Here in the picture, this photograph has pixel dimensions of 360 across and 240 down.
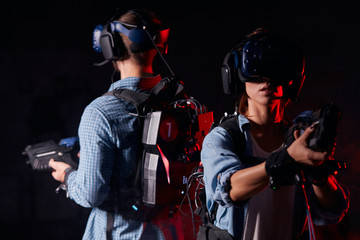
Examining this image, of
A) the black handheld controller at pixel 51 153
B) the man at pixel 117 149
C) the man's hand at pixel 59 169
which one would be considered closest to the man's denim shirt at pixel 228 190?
the man at pixel 117 149

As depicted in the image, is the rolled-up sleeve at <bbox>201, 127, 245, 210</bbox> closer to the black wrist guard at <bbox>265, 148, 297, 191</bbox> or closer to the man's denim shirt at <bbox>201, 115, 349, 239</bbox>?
the man's denim shirt at <bbox>201, 115, 349, 239</bbox>

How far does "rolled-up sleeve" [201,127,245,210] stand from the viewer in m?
1.04

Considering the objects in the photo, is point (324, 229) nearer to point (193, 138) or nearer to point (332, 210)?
point (193, 138)

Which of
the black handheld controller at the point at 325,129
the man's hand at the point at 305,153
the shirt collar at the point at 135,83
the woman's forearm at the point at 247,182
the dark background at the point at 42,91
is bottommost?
the dark background at the point at 42,91

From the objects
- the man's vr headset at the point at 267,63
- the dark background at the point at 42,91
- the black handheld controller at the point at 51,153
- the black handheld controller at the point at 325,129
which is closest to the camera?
the black handheld controller at the point at 325,129

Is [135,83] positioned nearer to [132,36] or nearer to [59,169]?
[132,36]

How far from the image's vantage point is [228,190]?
1.04m

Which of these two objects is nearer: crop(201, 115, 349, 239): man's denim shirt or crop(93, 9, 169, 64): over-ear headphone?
crop(201, 115, 349, 239): man's denim shirt

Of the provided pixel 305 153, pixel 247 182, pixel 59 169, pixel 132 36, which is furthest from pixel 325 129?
pixel 59 169

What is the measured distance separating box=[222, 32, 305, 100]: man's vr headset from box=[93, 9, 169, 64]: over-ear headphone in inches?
19.9

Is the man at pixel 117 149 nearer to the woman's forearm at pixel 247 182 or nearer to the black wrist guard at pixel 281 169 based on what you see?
the woman's forearm at pixel 247 182

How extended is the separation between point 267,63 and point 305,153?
379 mm

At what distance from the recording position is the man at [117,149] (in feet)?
4.99

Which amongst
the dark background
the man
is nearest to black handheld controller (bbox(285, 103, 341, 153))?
the man
